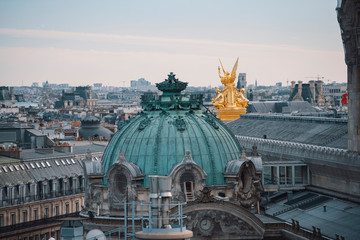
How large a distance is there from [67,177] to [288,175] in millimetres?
37477

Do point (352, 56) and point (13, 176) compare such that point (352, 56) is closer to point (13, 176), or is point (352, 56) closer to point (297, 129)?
point (297, 129)

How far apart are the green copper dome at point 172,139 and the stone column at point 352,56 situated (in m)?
18.4

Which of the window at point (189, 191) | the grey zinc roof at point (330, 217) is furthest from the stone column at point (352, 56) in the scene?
the window at point (189, 191)

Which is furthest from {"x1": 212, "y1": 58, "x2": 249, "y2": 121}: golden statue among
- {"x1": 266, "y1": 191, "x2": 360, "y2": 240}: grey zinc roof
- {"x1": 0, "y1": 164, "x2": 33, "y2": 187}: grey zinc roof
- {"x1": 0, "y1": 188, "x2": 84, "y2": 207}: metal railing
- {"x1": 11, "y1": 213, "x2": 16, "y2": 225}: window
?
{"x1": 266, "y1": 191, "x2": 360, "y2": 240}: grey zinc roof

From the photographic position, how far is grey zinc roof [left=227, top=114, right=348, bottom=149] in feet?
292

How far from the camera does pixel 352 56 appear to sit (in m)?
82.1

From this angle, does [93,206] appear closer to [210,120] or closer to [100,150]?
[210,120]

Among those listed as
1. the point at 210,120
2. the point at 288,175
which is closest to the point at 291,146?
the point at 288,175

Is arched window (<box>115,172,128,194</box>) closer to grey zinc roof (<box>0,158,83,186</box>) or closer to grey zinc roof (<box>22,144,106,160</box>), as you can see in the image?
grey zinc roof (<box>0,158,83,186</box>)

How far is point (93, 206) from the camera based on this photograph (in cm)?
6431

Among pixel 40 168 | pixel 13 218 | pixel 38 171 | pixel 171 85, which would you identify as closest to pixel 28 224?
pixel 13 218

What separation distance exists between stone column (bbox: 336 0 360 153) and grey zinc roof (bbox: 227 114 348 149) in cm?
267

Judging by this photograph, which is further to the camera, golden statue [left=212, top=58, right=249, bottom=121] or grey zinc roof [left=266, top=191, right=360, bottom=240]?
golden statue [left=212, top=58, right=249, bottom=121]

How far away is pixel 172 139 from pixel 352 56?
2356 centimetres
